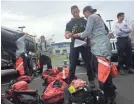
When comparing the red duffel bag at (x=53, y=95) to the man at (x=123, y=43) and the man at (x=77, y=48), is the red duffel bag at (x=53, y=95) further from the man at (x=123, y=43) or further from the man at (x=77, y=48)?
the man at (x=123, y=43)

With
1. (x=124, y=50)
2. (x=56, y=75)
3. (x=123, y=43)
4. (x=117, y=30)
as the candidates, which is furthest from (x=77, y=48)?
(x=124, y=50)

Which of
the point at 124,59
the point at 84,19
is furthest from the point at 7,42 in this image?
the point at 84,19

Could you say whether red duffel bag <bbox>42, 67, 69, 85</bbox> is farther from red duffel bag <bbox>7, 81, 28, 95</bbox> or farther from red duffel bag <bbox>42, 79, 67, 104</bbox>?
red duffel bag <bbox>7, 81, 28, 95</bbox>

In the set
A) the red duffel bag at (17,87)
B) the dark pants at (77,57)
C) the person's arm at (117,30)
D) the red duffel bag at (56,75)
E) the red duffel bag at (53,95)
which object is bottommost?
the red duffel bag at (53,95)

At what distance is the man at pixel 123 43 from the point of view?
35.7 feet

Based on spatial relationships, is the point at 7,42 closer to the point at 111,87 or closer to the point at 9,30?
the point at 9,30

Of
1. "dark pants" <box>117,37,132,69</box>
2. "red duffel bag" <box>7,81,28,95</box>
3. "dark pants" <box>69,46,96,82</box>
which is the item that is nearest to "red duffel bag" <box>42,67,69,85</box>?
"dark pants" <box>69,46,96,82</box>

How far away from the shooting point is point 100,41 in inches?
274

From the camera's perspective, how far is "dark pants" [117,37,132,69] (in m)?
11.1

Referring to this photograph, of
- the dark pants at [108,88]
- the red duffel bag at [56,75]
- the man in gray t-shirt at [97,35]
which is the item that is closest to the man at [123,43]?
the red duffel bag at [56,75]

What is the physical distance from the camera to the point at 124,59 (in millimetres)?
11578

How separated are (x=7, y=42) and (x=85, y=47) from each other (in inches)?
288

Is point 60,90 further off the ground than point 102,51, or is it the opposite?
point 102,51

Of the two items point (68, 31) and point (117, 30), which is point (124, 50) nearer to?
point (117, 30)
